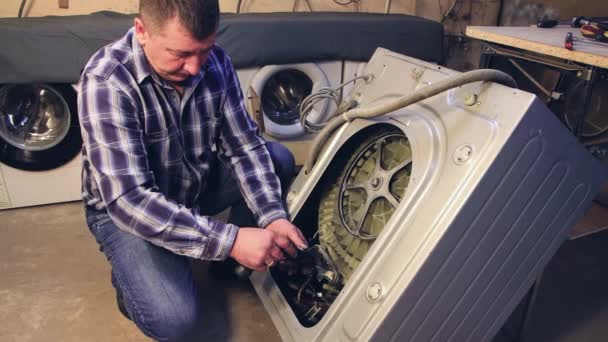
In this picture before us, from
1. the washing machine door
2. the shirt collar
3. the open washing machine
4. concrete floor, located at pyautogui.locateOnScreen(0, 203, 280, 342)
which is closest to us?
the open washing machine

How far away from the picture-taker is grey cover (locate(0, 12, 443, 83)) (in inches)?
64.6

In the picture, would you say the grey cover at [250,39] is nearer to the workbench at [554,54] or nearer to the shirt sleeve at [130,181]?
the workbench at [554,54]

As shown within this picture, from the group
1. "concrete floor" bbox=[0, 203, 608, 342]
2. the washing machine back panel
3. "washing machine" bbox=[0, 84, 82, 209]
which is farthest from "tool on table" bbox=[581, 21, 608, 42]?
"washing machine" bbox=[0, 84, 82, 209]

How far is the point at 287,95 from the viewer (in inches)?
90.3

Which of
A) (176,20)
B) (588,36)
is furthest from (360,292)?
(588,36)

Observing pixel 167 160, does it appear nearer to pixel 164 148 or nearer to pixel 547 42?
pixel 164 148

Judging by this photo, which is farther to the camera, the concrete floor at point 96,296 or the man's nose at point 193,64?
the concrete floor at point 96,296

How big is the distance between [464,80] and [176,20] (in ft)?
1.76

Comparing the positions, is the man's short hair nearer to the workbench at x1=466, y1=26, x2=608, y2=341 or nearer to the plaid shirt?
the plaid shirt

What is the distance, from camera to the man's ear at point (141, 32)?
958 mm

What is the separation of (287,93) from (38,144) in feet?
3.50

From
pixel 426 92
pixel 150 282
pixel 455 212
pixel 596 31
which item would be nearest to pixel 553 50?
pixel 596 31

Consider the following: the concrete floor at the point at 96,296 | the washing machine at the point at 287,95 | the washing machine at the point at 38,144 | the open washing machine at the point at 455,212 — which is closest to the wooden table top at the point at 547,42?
the open washing machine at the point at 455,212

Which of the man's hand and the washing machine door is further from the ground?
→ the man's hand
